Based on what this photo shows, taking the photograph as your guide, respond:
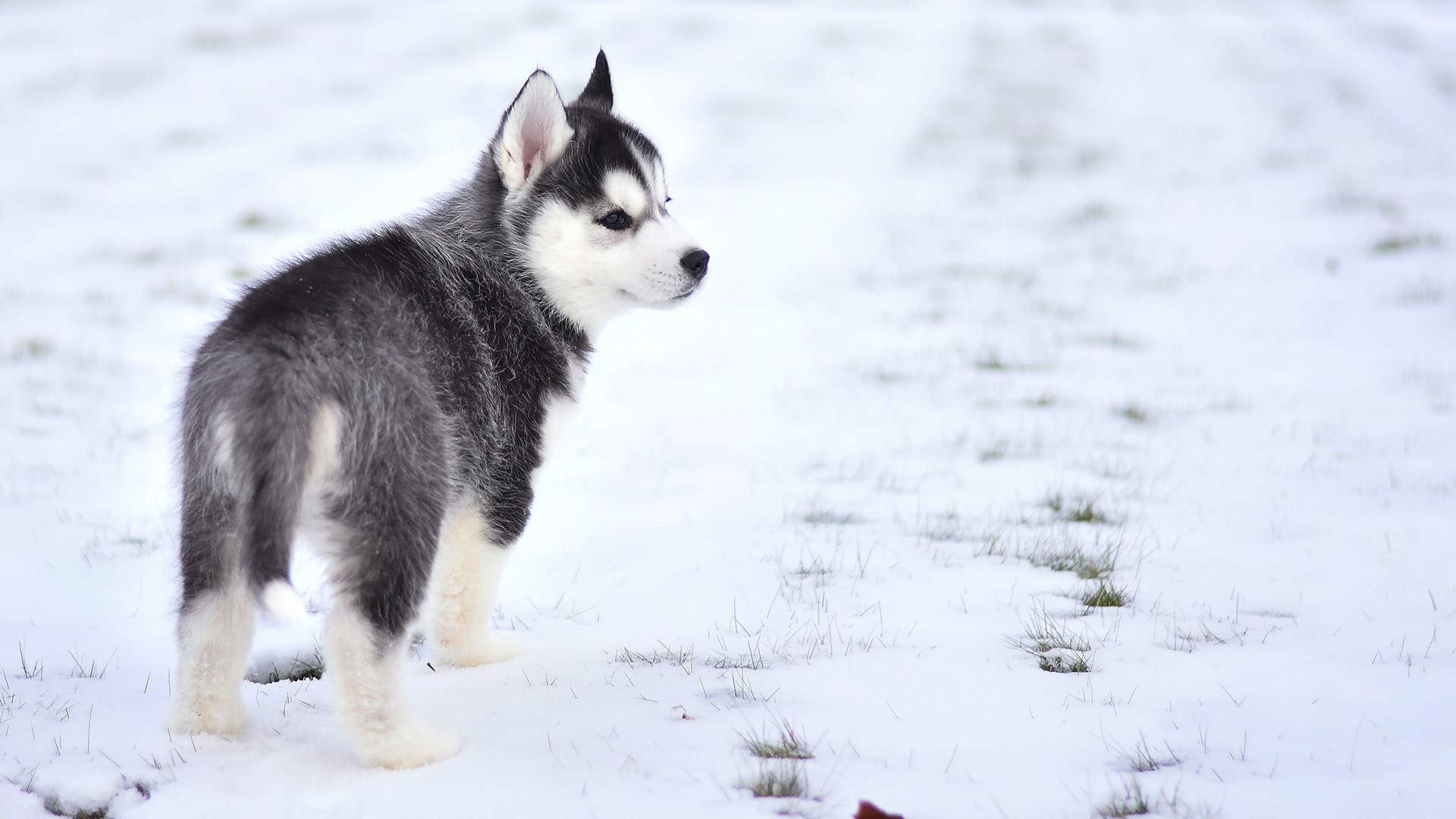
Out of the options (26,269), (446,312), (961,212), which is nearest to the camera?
(446,312)

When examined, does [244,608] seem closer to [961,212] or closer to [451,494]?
[451,494]

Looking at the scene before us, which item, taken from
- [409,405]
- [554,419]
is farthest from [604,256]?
[409,405]

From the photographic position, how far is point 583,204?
13.8 feet

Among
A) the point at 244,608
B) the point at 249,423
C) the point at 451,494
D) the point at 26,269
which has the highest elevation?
the point at 249,423

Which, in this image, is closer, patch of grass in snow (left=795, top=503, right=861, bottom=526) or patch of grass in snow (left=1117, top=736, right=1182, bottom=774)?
patch of grass in snow (left=1117, top=736, right=1182, bottom=774)

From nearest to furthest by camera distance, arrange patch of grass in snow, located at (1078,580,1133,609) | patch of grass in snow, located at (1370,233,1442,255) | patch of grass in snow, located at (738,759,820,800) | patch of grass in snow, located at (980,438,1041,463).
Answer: patch of grass in snow, located at (738,759,820,800) < patch of grass in snow, located at (1078,580,1133,609) < patch of grass in snow, located at (980,438,1041,463) < patch of grass in snow, located at (1370,233,1442,255)

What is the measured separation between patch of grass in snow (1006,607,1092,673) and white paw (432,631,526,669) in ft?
5.69

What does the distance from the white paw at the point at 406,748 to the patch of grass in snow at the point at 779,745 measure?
83cm

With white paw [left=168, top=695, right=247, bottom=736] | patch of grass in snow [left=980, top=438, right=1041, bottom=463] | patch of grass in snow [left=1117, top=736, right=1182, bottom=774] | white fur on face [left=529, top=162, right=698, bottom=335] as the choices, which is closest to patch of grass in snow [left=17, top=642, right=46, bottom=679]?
white paw [left=168, top=695, right=247, bottom=736]

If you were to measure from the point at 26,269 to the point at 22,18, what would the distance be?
44.9 feet

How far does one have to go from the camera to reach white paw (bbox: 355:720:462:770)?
316 centimetres

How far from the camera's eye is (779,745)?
3.29 m

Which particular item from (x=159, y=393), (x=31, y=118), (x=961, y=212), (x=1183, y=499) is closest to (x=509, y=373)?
(x=1183, y=499)

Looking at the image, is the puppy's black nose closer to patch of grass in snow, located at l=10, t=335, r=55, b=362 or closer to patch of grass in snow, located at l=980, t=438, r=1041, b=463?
patch of grass in snow, located at l=980, t=438, r=1041, b=463
